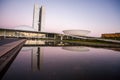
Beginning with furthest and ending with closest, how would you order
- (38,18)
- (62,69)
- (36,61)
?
(38,18), (36,61), (62,69)

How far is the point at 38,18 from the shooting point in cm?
9594

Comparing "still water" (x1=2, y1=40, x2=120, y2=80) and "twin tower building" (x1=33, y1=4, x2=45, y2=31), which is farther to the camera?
"twin tower building" (x1=33, y1=4, x2=45, y2=31)

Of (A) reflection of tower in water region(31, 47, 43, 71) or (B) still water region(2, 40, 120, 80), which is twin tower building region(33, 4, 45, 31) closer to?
(A) reflection of tower in water region(31, 47, 43, 71)

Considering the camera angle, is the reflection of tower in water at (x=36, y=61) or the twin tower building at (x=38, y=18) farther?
the twin tower building at (x=38, y=18)

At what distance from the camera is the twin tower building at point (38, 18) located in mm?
91188

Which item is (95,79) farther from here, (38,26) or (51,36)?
(38,26)

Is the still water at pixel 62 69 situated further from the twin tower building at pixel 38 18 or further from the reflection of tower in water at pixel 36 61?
the twin tower building at pixel 38 18

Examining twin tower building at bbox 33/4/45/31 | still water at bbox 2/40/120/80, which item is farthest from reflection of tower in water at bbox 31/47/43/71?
twin tower building at bbox 33/4/45/31

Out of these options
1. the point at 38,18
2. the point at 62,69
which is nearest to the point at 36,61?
the point at 62,69

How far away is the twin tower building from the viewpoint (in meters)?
91.2

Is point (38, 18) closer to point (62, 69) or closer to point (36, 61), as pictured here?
point (36, 61)

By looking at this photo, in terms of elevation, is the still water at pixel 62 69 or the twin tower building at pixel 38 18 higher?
the twin tower building at pixel 38 18

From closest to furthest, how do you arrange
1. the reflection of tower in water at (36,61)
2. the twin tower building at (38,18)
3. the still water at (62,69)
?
the still water at (62,69) < the reflection of tower in water at (36,61) < the twin tower building at (38,18)

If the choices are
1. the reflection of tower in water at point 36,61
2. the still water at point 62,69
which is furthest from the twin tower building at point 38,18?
the still water at point 62,69
